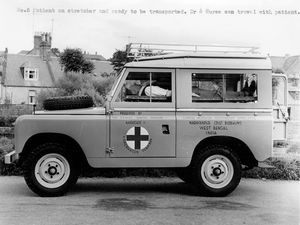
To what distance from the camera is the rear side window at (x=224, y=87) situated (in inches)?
319

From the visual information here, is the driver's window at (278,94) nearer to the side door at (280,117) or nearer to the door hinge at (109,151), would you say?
the side door at (280,117)

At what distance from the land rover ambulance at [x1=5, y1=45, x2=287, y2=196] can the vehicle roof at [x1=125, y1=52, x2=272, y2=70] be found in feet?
0.05

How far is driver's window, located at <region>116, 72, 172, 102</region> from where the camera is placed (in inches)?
316

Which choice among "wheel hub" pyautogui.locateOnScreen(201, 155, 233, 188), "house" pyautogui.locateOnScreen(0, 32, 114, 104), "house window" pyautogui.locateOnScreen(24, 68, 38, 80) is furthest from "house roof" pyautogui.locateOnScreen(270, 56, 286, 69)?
"house window" pyautogui.locateOnScreen(24, 68, 38, 80)

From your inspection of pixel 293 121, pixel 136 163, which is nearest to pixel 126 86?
pixel 136 163

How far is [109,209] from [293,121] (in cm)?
389

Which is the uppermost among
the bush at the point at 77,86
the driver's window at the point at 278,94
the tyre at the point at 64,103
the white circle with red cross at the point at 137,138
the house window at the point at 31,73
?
the house window at the point at 31,73

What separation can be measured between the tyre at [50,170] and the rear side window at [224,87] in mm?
2190

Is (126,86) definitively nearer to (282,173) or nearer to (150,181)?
(150,181)

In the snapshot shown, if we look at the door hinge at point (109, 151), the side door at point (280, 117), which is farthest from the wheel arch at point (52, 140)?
the side door at point (280, 117)

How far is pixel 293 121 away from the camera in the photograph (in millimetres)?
9000

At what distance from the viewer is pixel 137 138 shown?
7.86m

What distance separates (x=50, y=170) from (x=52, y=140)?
0.49 metres

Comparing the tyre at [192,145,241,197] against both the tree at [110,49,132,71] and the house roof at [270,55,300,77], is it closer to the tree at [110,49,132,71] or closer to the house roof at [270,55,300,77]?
the house roof at [270,55,300,77]
